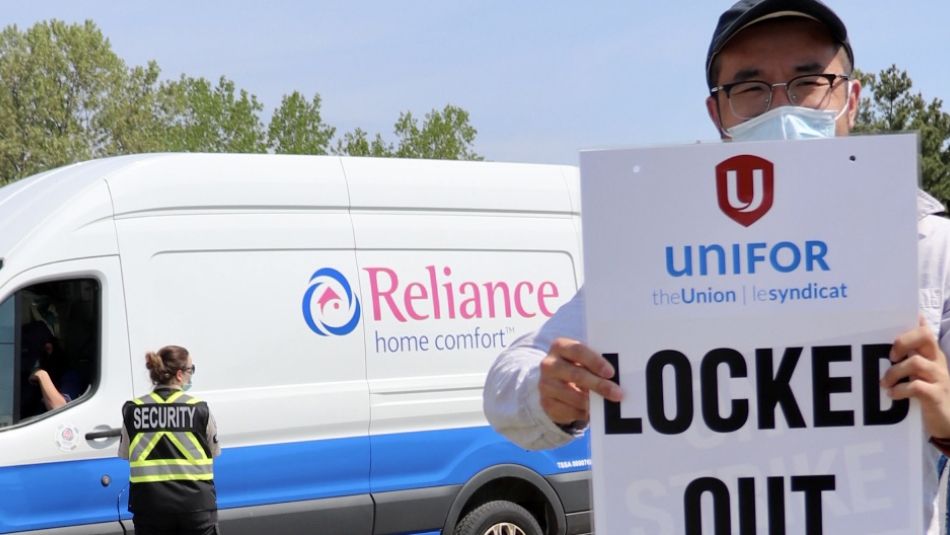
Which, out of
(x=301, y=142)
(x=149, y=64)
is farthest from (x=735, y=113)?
(x=149, y=64)

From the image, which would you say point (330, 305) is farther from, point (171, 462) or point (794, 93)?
point (794, 93)

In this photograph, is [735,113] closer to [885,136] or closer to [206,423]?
[885,136]

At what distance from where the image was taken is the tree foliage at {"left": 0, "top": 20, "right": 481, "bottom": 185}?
3747 cm

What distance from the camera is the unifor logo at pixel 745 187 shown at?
1838 millimetres

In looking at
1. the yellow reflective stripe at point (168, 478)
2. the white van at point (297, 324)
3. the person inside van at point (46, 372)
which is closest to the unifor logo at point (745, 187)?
the yellow reflective stripe at point (168, 478)

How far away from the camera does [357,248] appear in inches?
296

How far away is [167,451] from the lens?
668 centimetres

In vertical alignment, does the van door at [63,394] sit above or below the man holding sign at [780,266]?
below

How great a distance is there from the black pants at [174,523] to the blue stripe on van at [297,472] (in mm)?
213

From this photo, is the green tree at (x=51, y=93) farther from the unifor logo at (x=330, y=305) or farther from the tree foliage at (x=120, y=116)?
the unifor logo at (x=330, y=305)

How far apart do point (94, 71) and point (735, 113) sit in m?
41.8

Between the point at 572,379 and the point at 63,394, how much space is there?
5.50 m

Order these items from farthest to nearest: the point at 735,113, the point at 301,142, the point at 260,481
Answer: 1. the point at 301,142
2. the point at 260,481
3. the point at 735,113

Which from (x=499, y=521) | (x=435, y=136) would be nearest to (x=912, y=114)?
(x=435, y=136)
